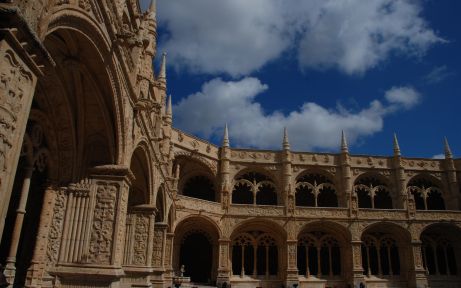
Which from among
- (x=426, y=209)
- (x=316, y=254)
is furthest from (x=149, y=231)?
(x=426, y=209)

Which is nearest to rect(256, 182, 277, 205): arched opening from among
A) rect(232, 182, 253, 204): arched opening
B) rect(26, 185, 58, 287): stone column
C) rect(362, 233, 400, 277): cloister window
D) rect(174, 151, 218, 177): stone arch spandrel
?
rect(232, 182, 253, 204): arched opening

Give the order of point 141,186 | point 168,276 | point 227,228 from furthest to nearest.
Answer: point 227,228 → point 168,276 → point 141,186

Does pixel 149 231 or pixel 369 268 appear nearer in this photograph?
pixel 149 231

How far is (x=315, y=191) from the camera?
3083 centimetres

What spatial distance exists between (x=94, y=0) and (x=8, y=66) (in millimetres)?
3470

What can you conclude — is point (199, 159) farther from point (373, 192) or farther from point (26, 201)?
point (26, 201)

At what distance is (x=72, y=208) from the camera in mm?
9758

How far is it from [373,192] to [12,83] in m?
30.5

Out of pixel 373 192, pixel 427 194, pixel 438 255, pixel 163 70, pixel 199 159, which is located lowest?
pixel 438 255

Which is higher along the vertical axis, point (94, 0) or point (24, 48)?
point (94, 0)

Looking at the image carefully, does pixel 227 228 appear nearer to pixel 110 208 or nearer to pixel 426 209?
pixel 426 209

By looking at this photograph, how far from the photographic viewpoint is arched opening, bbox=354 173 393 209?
31484 mm

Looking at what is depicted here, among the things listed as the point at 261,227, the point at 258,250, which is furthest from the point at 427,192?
the point at 258,250

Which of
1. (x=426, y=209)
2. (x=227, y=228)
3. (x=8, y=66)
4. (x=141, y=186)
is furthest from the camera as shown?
(x=426, y=209)
